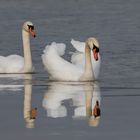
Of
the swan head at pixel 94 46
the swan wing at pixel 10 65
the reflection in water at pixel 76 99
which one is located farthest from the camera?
the swan wing at pixel 10 65

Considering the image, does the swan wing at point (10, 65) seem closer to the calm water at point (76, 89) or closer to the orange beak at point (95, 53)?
the calm water at point (76, 89)

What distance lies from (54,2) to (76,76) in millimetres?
19034

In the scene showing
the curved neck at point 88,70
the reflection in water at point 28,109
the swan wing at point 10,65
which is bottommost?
the reflection in water at point 28,109

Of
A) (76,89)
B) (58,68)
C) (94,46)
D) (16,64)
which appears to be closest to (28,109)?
(76,89)

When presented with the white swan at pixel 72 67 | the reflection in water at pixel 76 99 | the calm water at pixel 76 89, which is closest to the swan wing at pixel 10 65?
the calm water at pixel 76 89

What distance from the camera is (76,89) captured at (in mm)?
15164

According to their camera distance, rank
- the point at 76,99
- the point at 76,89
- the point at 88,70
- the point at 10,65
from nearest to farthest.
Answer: the point at 76,99
the point at 76,89
the point at 88,70
the point at 10,65

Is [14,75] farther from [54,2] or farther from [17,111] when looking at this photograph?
[54,2]

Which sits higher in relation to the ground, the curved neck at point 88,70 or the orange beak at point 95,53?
the orange beak at point 95,53

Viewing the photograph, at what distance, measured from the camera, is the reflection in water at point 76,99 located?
12.4 meters

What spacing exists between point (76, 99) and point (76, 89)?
1435mm

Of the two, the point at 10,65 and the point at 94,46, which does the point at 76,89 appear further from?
the point at 10,65

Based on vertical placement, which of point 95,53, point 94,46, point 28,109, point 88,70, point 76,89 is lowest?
point 28,109

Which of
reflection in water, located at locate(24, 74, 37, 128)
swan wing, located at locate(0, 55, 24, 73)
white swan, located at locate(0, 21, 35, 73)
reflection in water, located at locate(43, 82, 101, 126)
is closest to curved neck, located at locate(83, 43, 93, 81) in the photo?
reflection in water, located at locate(43, 82, 101, 126)
